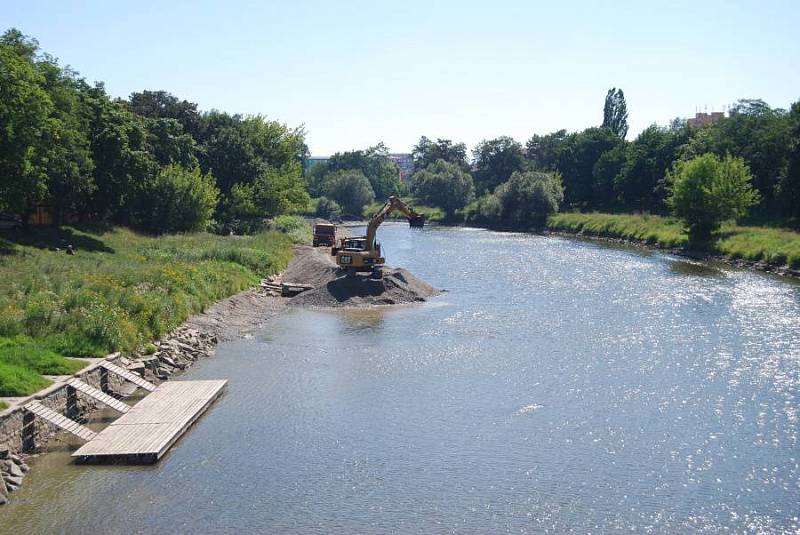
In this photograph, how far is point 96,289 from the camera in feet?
100.0

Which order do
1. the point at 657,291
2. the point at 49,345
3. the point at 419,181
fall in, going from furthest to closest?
the point at 419,181
the point at 657,291
the point at 49,345

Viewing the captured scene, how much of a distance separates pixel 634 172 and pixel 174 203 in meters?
64.1

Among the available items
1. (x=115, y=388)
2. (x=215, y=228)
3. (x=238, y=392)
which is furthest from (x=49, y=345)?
(x=215, y=228)

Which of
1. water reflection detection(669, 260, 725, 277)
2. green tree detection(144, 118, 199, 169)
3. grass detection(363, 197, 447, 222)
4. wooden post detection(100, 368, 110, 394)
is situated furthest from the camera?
grass detection(363, 197, 447, 222)

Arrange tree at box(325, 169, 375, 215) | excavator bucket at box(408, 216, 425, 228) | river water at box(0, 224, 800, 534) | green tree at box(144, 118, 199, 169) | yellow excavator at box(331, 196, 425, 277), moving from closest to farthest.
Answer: river water at box(0, 224, 800, 534) → excavator bucket at box(408, 216, 425, 228) → yellow excavator at box(331, 196, 425, 277) → green tree at box(144, 118, 199, 169) → tree at box(325, 169, 375, 215)

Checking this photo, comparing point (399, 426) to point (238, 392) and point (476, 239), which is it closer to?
point (238, 392)

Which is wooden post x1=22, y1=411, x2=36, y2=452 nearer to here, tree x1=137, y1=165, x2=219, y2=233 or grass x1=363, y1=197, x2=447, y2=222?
tree x1=137, y1=165, x2=219, y2=233

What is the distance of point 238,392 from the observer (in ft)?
83.9

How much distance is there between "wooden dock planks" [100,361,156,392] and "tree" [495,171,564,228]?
8932 cm

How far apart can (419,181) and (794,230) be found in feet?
266

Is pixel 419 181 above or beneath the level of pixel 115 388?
above

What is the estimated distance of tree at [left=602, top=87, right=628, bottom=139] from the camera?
148 m

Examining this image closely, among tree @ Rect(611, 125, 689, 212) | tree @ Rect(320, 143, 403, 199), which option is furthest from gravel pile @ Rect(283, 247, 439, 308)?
tree @ Rect(320, 143, 403, 199)

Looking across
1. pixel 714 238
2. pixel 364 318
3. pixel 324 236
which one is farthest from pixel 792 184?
pixel 364 318
